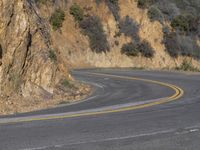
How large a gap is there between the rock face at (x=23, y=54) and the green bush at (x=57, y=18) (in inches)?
943

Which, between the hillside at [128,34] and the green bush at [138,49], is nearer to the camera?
the hillside at [128,34]

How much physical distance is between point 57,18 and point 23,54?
27276 millimetres

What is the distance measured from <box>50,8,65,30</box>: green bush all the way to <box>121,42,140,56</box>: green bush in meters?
6.53

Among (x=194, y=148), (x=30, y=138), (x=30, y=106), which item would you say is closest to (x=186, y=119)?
(x=194, y=148)

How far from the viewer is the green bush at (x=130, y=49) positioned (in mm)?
49375

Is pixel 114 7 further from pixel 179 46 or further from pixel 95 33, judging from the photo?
pixel 179 46

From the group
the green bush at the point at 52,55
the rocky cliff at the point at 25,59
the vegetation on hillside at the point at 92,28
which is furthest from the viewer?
the vegetation on hillside at the point at 92,28

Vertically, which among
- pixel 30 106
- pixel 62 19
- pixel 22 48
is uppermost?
pixel 62 19

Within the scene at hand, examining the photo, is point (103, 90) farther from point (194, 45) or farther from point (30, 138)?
point (194, 45)

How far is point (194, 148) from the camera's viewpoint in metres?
9.73

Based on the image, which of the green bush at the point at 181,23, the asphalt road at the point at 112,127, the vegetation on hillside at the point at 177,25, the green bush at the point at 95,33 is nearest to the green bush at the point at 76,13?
the green bush at the point at 95,33

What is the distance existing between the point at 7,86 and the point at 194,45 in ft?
119

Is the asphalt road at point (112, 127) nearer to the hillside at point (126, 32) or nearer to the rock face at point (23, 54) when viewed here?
the rock face at point (23, 54)

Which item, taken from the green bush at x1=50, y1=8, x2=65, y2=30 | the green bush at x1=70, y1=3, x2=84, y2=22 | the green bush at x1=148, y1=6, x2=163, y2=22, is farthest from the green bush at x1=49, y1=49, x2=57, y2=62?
the green bush at x1=148, y1=6, x2=163, y2=22
